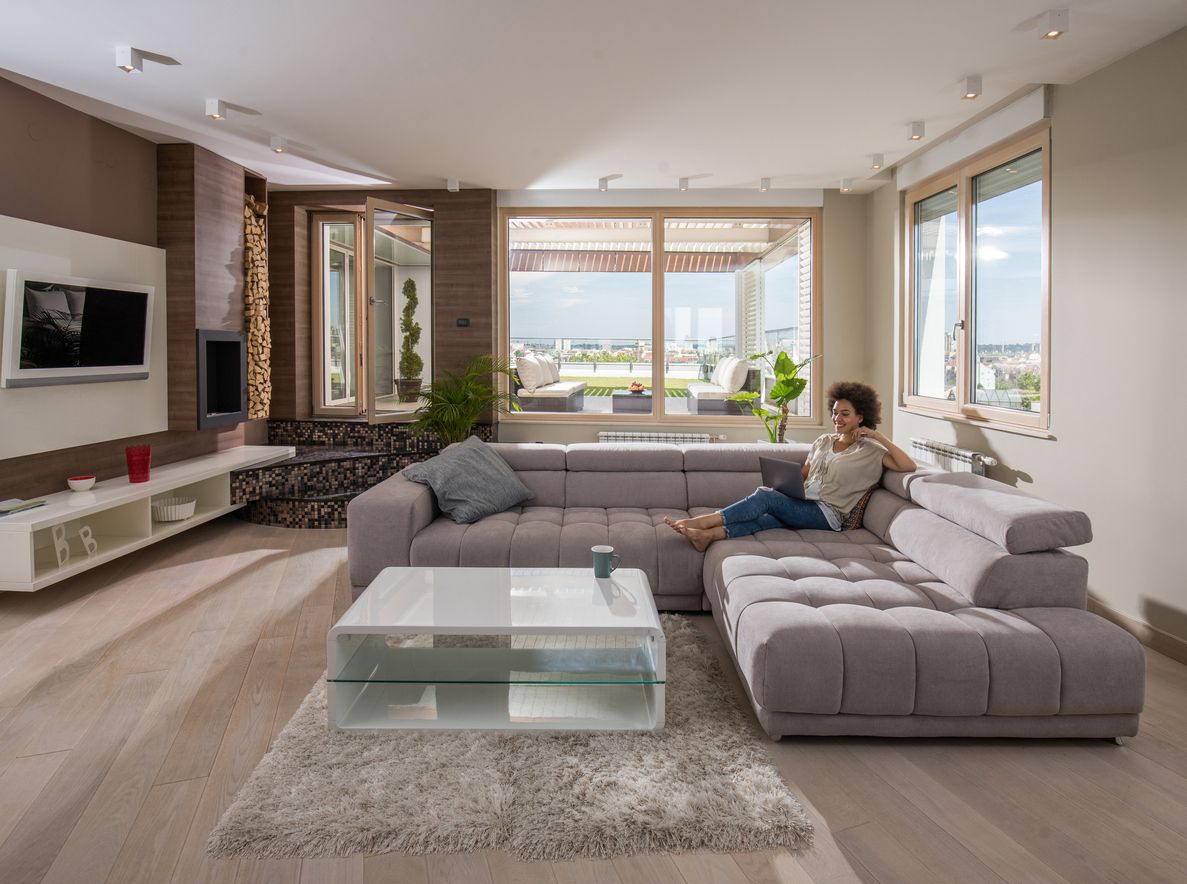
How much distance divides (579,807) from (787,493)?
89.0 inches

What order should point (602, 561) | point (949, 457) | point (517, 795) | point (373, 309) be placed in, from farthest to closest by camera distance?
point (373, 309)
point (949, 457)
point (602, 561)
point (517, 795)

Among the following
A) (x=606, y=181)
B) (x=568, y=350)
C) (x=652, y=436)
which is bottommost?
(x=652, y=436)

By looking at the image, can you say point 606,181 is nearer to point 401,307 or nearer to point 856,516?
point 401,307

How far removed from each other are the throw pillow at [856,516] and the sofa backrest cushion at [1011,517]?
535 millimetres

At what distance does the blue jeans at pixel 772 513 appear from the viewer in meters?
3.94

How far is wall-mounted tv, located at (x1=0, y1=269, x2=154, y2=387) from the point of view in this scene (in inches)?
167

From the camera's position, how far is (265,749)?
8.45ft

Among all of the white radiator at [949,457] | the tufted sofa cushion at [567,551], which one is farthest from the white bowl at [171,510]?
the white radiator at [949,457]

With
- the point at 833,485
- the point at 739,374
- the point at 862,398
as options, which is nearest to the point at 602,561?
the point at 833,485

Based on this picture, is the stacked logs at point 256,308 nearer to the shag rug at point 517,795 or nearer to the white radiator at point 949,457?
the shag rug at point 517,795

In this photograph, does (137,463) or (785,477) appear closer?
(785,477)

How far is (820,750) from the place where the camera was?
8.42 ft

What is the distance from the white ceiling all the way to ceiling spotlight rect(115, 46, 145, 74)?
0.05m

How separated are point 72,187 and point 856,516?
4.91 meters
